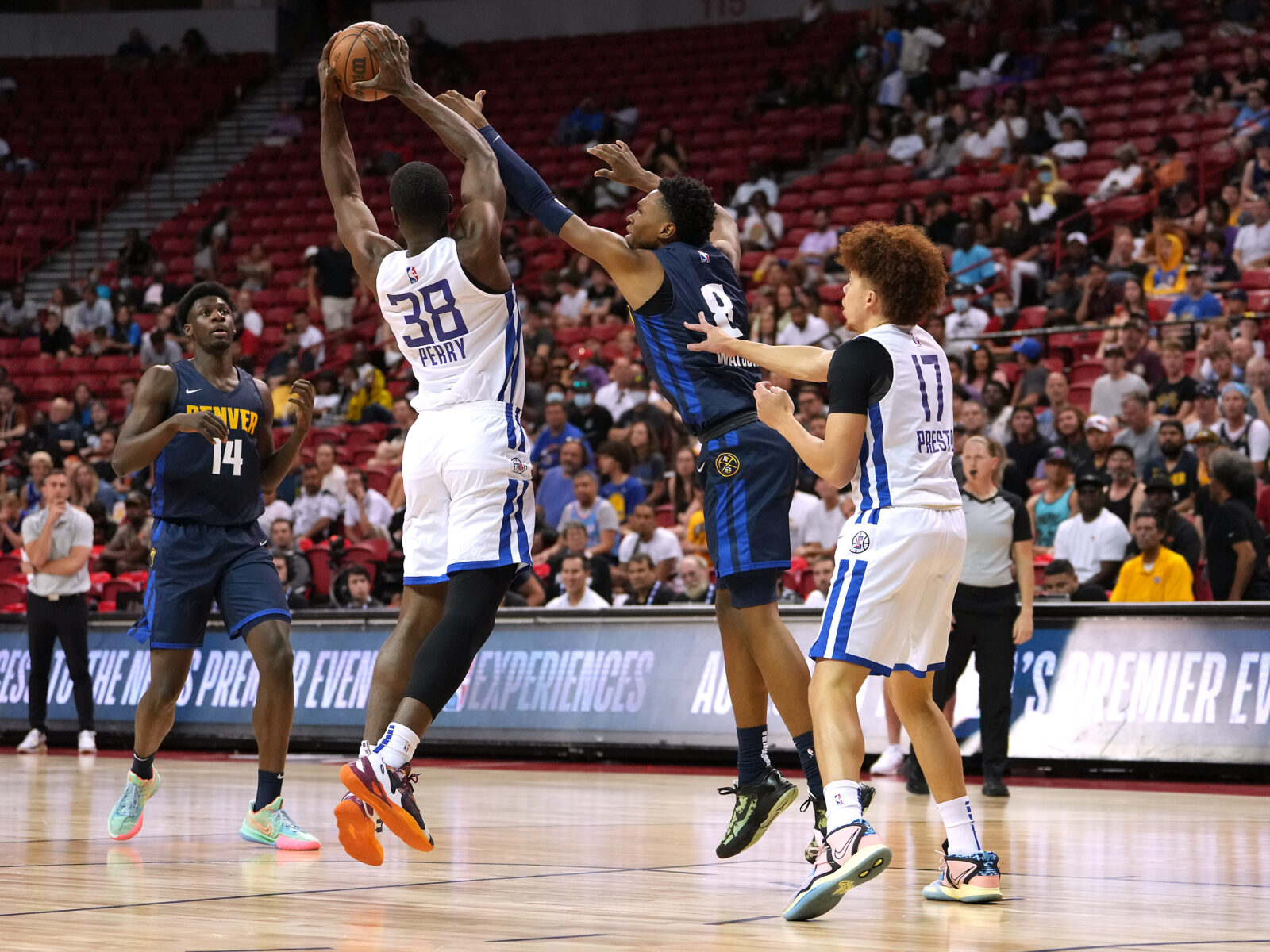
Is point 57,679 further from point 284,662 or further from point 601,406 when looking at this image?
point 284,662

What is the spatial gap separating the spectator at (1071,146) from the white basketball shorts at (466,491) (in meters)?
15.4

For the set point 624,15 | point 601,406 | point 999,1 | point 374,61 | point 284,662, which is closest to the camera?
point 374,61

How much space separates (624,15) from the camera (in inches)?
1164

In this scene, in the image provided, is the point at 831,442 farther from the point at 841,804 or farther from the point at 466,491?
the point at 466,491

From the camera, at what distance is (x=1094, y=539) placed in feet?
41.8

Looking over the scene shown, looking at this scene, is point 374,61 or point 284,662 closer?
point 374,61

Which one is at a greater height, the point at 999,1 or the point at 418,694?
the point at 999,1

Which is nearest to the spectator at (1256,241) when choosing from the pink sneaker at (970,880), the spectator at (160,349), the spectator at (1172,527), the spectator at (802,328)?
the spectator at (802,328)

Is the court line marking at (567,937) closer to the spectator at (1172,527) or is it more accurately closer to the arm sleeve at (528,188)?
the arm sleeve at (528,188)

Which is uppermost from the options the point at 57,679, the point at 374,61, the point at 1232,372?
the point at 374,61

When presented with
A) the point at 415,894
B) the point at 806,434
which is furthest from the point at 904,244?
the point at 415,894

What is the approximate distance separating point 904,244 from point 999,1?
67.0 ft

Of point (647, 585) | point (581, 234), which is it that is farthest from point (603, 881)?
point (647, 585)

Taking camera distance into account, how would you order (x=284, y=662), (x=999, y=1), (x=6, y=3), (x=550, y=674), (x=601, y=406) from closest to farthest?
(x=284, y=662) → (x=550, y=674) → (x=601, y=406) → (x=999, y=1) → (x=6, y=3)
